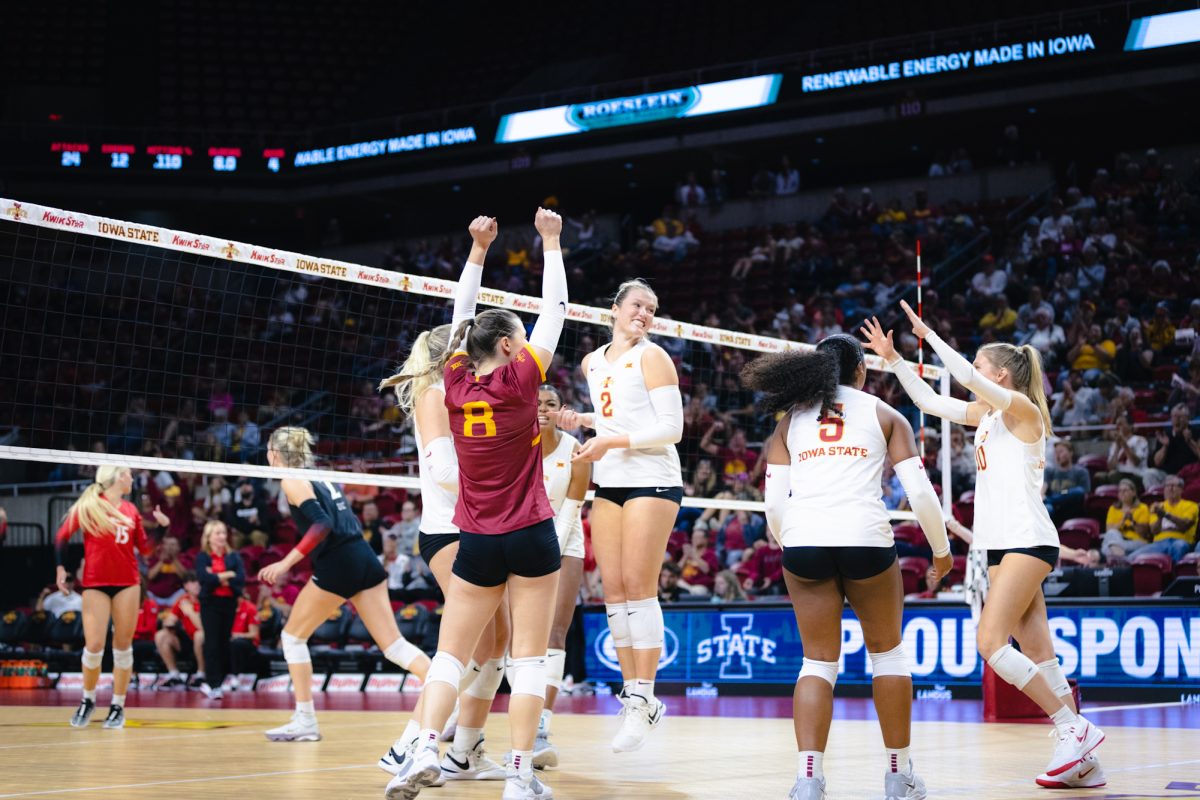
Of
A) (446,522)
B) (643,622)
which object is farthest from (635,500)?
(446,522)

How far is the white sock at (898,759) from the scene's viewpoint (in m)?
4.99

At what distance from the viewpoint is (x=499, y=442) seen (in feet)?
16.3

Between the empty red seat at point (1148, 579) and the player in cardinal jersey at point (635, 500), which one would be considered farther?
the empty red seat at point (1148, 579)

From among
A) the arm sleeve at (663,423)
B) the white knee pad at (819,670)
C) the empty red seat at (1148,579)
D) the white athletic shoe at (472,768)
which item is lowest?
the white athletic shoe at (472,768)

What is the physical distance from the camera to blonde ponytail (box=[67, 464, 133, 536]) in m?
9.48

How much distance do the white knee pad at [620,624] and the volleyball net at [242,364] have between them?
2274 mm

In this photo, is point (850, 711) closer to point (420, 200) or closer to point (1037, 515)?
point (1037, 515)

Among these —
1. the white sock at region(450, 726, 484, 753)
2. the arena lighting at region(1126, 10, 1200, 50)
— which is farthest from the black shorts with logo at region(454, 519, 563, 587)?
the arena lighting at region(1126, 10, 1200, 50)

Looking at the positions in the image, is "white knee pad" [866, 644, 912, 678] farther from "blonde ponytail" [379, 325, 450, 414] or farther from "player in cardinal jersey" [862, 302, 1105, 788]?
"blonde ponytail" [379, 325, 450, 414]

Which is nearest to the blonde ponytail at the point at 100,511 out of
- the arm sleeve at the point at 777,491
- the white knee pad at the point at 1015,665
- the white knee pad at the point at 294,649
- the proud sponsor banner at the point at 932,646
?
the white knee pad at the point at 294,649

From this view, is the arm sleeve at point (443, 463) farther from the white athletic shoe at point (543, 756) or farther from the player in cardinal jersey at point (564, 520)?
the white athletic shoe at point (543, 756)

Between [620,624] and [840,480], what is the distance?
1921 millimetres

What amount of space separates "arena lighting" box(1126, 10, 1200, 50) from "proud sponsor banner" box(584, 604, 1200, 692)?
11373mm

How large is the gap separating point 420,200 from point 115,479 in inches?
766
